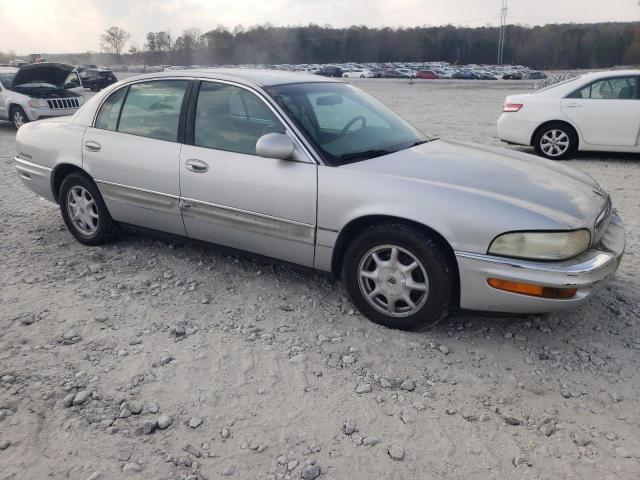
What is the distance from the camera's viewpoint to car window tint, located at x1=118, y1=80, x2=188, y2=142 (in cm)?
→ 411

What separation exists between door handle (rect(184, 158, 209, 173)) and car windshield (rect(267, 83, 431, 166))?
688 mm

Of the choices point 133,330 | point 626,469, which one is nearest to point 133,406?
point 133,330

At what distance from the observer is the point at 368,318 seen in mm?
3498

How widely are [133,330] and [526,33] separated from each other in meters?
126

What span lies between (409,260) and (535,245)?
0.71m

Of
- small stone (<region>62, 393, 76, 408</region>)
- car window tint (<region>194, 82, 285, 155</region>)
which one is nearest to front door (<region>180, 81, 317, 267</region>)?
car window tint (<region>194, 82, 285, 155</region>)

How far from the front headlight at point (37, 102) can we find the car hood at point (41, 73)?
28.5 inches

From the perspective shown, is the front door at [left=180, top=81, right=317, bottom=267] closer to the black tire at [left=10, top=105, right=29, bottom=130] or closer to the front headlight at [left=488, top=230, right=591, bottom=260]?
the front headlight at [left=488, top=230, right=591, bottom=260]

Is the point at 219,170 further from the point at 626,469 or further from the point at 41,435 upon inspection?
the point at 626,469

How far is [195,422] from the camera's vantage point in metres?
2.59

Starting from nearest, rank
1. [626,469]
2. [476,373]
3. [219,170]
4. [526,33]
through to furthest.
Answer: [626,469], [476,373], [219,170], [526,33]

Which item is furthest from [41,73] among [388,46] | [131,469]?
[388,46]

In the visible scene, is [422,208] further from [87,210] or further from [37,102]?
[37,102]

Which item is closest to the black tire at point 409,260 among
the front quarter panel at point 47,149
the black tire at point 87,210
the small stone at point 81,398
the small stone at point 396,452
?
the small stone at point 396,452
